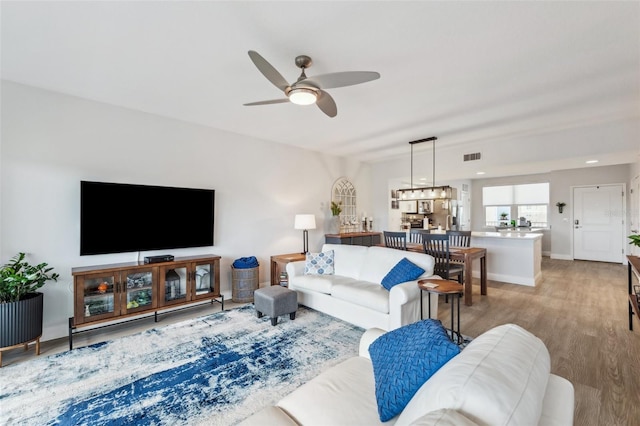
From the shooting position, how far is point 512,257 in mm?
5234

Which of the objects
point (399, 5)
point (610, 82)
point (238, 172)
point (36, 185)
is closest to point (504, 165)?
point (610, 82)

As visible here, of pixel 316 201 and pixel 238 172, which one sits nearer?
pixel 238 172

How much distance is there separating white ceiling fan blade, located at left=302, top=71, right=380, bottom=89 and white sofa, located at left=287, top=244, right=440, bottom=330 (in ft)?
6.41

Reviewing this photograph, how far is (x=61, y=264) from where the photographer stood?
313 cm

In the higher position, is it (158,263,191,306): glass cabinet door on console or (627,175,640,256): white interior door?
(627,175,640,256): white interior door

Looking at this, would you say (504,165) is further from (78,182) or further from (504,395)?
(78,182)

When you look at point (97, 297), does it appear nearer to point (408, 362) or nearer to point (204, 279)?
point (204, 279)

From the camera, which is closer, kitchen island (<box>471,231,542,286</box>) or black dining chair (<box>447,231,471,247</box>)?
black dining chair (<box>447,231,471,247</box>)

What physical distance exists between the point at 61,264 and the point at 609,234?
433 inches

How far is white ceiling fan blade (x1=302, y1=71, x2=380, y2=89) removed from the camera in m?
2.02

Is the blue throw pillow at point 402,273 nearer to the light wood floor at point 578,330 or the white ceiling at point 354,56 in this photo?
the light wood floor at point 578,330

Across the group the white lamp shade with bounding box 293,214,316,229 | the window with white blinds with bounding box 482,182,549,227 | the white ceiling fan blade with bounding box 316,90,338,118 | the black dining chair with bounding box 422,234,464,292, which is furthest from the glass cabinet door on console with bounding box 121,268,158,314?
the window with white blinds with bounding box 482,182,549,227

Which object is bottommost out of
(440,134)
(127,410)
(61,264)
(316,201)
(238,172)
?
(127,410)

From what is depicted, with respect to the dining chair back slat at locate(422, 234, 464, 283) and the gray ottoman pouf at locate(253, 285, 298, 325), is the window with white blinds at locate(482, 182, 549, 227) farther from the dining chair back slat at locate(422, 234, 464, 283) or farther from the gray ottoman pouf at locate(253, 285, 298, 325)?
the gray ottoman pouf at locate(253, 285, 298, 325)
